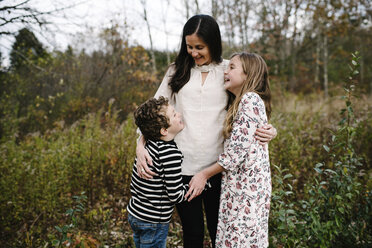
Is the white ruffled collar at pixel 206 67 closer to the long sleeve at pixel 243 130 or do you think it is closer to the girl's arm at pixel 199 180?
the long sleeve at pixel 243 130

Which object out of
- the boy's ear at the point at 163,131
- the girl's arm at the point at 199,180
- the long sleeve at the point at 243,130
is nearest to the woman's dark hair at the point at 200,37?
the boy's ear at the point at 163,131

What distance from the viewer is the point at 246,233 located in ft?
5.29

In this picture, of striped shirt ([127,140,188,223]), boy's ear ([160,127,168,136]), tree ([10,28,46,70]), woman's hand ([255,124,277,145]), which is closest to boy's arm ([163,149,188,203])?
striped shirt ([127,140,188,223])

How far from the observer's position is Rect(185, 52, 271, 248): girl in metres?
1.54

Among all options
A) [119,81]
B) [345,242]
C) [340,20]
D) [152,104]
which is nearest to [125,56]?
[119,81]

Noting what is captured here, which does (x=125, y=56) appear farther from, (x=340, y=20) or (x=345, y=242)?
(x=340, y=20)

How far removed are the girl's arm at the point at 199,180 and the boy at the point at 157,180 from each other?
43 mm

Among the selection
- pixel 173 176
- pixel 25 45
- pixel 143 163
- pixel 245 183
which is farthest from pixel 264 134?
pixel 25 45

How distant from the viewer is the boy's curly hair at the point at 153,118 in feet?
5.15

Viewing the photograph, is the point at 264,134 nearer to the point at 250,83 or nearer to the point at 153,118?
the point at 250,83

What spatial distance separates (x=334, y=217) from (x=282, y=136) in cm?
212

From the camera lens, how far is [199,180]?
1604mm

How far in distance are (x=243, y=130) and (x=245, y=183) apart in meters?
0.33

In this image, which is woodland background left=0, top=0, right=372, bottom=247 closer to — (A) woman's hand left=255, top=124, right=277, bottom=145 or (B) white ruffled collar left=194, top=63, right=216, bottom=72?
(A) woman's hand left=255, top=124, right=277, bottom=145
